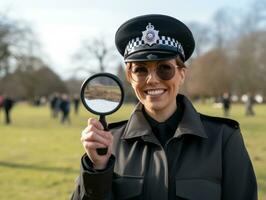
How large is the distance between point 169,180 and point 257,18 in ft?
194

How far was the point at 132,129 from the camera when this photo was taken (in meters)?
2.44

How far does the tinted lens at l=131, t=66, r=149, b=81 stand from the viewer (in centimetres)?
233

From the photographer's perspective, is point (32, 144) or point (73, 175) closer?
point (73, 175)

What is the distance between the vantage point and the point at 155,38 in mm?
2428

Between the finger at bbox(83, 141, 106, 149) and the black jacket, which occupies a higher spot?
the finger at bbox(83, 141, 106, 149)

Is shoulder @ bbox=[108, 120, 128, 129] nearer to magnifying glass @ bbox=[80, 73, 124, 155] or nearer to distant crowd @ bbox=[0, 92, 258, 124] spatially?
magnifying glass @ bbox=[80, 73, 124, 155]

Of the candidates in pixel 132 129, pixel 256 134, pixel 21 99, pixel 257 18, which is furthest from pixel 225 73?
pixel 132 129

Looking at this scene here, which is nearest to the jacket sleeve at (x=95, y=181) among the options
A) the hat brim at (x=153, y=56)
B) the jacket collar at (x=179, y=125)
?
the jacket collar at (x=179, y=125)

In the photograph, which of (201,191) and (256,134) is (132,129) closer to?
(201,191)

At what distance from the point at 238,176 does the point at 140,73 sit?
2.20 ft

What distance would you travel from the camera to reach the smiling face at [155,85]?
231 cm

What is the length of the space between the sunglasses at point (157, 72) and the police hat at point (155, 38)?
4 centimetres

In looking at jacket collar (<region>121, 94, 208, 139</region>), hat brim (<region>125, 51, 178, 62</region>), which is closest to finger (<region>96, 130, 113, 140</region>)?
jacket collar (<region>121, 94, 208, 139</region>)

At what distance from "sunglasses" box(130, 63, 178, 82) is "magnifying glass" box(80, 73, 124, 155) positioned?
0.61 ft
